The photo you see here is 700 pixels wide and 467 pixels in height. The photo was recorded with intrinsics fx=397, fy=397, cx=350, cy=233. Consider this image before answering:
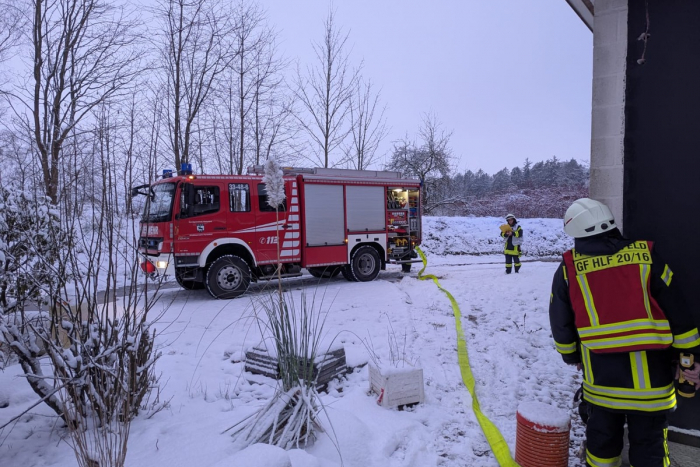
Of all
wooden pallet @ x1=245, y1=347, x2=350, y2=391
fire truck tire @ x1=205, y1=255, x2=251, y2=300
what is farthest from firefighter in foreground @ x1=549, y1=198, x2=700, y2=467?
fire truck tire @ x1=205, y1=255, x2=251, y2=300

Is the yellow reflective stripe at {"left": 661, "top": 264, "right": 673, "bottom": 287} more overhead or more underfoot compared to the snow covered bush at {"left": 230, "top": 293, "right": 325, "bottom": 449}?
more overhead

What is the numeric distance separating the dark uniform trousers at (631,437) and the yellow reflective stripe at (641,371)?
0.15 m

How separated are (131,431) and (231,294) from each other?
5340mm

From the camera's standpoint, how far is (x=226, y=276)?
315 inches

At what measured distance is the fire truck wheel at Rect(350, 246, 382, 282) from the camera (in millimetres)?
10016

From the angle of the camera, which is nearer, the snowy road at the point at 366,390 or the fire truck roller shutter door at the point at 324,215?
the snowy road at the point at 366,390

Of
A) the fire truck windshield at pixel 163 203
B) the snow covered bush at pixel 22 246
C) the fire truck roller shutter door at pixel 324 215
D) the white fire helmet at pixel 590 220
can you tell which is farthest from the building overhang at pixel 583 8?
the fire truck windshield at pixel 163 203

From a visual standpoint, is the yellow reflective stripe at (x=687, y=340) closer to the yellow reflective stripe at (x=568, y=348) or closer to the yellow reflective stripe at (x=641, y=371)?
the yellow reflective stripe at (x=641, y=371)

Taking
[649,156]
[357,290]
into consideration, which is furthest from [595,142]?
[357,290]

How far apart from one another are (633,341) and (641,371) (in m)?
0.18

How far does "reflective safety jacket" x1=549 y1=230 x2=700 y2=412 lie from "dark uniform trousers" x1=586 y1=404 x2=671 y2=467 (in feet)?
0.34

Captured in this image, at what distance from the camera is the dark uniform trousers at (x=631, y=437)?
208 centimetres

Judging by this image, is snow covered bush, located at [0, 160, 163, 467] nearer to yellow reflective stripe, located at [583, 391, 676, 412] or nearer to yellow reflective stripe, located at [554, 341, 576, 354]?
yellow reflective stripe, located at [554, 341, 576, 354]

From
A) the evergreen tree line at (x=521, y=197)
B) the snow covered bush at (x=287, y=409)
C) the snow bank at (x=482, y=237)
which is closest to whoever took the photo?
the snow covered bush at (x=287, y=409)
